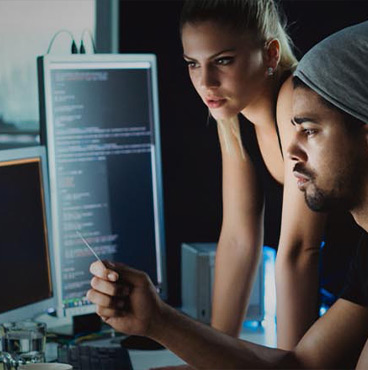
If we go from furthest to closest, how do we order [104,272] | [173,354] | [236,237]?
[236,237] < [173,354] < [104,272]

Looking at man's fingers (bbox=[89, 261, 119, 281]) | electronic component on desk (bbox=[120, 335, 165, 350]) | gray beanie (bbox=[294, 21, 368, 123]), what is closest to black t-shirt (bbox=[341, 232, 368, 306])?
gray beanie (bbox=[294, 21, 368, 123])

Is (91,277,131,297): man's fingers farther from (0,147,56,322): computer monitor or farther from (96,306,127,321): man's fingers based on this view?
(0,147,56,322): computer monitor

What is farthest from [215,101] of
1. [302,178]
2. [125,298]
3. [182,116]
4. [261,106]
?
[125,298]

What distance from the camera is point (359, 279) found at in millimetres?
1827

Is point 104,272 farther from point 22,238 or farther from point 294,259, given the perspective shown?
point 294,259

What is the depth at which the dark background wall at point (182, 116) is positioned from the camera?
2.80m

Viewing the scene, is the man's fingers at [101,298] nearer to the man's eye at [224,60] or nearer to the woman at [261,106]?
the woman at [261,106]

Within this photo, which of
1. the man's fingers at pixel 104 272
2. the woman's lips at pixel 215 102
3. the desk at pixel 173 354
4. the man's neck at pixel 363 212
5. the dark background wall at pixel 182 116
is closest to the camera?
the man's fingers at pixel 104 272

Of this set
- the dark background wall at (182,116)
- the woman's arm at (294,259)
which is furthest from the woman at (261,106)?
the dark background wall at (182,116)

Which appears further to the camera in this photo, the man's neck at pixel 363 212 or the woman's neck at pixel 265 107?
the woman's neck at pixel 265 107

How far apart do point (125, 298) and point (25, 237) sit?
50 cm

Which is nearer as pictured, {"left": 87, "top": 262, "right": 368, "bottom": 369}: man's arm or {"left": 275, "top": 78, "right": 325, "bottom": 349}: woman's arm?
{"left": 87, "top": 262, "right": 368, "bottom": 369}: man's arm

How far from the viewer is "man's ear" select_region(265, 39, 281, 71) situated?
7.67ft

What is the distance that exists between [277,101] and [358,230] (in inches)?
15.9
